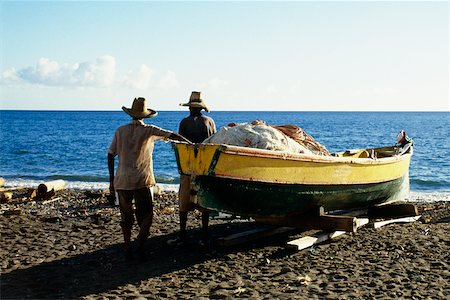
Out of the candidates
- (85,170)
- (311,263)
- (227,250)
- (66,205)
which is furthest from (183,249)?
(85,170)

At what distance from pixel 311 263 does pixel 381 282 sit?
3.63 ft

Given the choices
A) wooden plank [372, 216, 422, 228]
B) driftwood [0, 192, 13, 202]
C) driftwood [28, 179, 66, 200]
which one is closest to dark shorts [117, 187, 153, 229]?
wooden plank [372, 216, 422, 228]

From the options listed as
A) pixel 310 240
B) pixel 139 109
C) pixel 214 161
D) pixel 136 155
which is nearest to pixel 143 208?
pixel 136 155

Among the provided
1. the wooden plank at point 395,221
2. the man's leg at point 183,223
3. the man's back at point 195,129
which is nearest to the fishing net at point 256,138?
the man's back at point 195,129

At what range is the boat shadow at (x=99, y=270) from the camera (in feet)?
20.9

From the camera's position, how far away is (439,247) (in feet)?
27.4

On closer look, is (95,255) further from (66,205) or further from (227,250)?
(66,205)

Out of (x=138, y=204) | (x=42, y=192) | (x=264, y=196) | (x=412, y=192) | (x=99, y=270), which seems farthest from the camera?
(x=412, y=192)

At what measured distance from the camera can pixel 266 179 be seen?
24.8 feet

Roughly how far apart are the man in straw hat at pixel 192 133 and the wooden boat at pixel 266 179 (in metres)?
0.50

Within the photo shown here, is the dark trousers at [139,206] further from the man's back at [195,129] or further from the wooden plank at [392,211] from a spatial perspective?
the wooden plank at [392,211]

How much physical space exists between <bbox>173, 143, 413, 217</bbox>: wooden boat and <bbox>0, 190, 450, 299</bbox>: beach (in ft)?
2.29

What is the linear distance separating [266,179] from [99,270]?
256cm

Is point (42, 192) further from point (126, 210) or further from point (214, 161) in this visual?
point (214, 161)
